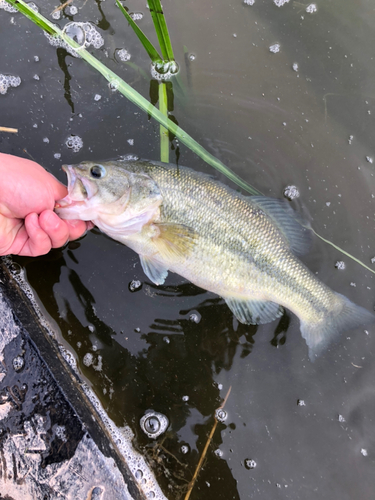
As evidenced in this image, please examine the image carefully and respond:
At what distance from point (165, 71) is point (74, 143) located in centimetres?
100

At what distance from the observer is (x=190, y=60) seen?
269 centimetres

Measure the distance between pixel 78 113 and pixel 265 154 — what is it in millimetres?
1620

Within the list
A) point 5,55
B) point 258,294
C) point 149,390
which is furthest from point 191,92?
point 149,390

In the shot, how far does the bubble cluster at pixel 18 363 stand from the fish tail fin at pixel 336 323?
6.27 ft

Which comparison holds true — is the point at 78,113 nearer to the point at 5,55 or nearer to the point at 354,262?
the point at 5,55

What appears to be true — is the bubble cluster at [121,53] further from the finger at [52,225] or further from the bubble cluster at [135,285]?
the bubble cluster at [135,285]

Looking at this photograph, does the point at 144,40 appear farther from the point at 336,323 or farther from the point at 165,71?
the point at 336,323

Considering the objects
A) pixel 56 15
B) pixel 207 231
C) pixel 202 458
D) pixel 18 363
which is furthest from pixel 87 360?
pixel 56 15

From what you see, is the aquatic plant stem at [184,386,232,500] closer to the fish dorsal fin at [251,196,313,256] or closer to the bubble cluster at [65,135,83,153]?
the fish dorsal fin at [251,196,313,256]

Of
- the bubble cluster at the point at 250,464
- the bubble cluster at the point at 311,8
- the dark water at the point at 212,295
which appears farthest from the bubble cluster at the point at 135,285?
the bubble cluster at the point at 311,8

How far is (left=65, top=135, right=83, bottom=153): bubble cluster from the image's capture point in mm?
2516

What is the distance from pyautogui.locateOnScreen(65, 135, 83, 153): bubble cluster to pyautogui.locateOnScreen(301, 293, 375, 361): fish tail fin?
2225 millimetres

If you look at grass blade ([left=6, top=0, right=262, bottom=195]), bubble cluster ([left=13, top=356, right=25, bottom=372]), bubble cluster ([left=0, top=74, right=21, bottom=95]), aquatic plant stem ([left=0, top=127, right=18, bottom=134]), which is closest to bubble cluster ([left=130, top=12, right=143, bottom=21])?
grass blade ([left=6, top=0, right=262, bottom=195])

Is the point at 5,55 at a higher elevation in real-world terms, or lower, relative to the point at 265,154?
higher
